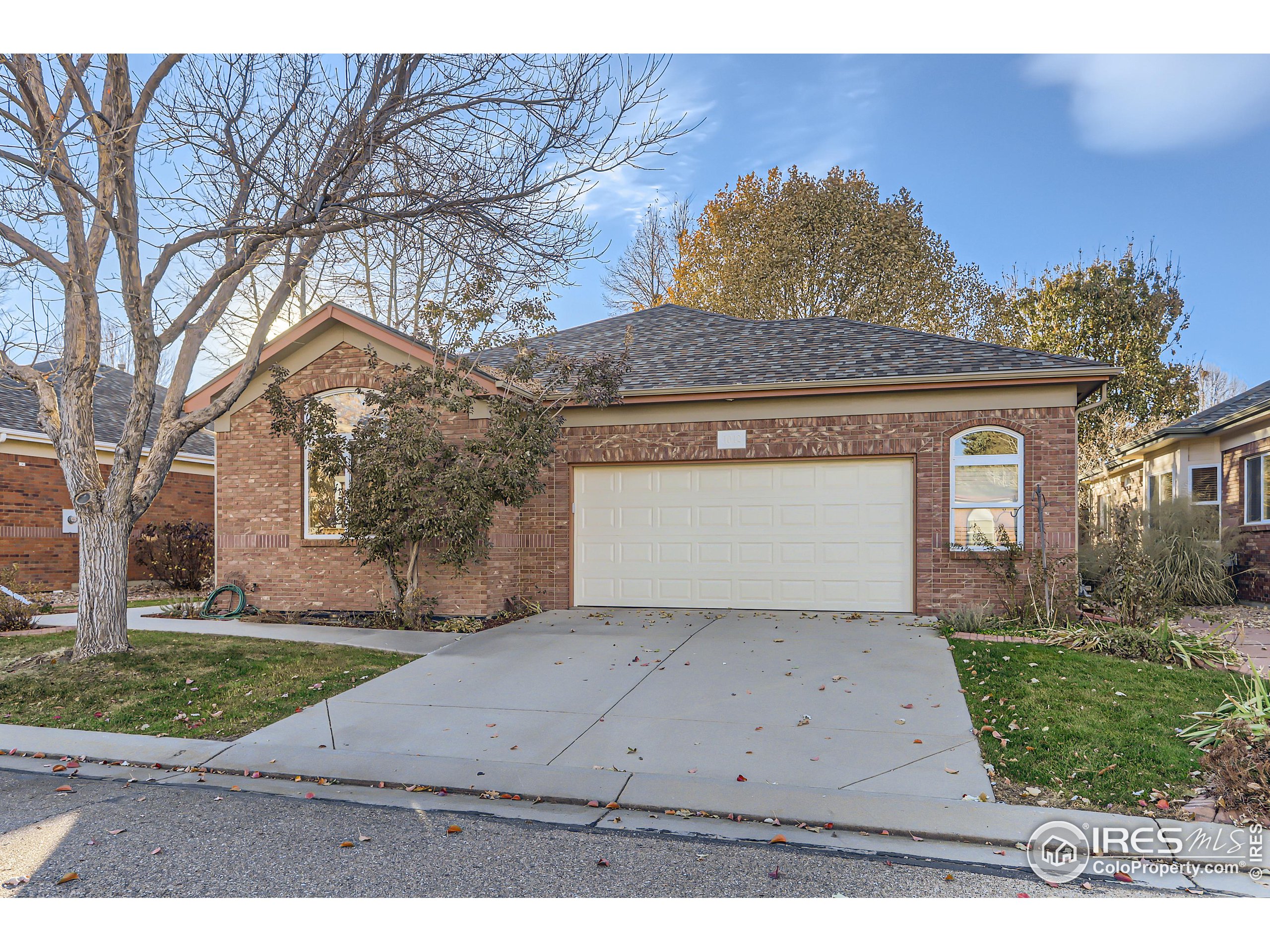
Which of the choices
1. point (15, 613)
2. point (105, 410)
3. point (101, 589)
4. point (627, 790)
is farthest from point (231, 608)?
point (105, 410)

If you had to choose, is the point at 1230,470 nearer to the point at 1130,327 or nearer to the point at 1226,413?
the point at 1226,413

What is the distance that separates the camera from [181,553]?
16.3 m

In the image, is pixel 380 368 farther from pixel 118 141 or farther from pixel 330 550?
pixel 118 141

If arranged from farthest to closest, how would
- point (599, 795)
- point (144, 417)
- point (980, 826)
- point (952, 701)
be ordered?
point (144, 417)
point (952, 701)
point (599, 795)
point (980, 826)

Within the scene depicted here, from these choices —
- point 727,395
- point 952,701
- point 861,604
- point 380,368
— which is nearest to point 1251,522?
point 861,604

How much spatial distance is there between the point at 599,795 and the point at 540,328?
7.22 m

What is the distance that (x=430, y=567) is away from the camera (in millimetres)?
11414

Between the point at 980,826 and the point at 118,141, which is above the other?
the point at 118,141

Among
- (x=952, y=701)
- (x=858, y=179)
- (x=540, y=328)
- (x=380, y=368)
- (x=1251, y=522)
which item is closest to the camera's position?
(x=952, y=701)

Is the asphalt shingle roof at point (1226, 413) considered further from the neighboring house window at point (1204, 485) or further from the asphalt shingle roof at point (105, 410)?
the asphalt shingle roof at point (105, 410)

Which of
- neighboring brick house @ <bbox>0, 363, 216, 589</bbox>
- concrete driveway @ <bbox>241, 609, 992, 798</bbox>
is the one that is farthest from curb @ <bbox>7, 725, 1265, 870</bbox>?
neighboring brick house @ <bbox>0, 363, 216, 589</bbox>

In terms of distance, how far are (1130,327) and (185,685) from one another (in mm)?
25114

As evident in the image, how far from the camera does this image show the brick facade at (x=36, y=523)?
14844mm

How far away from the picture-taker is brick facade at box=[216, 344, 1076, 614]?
420 inches
